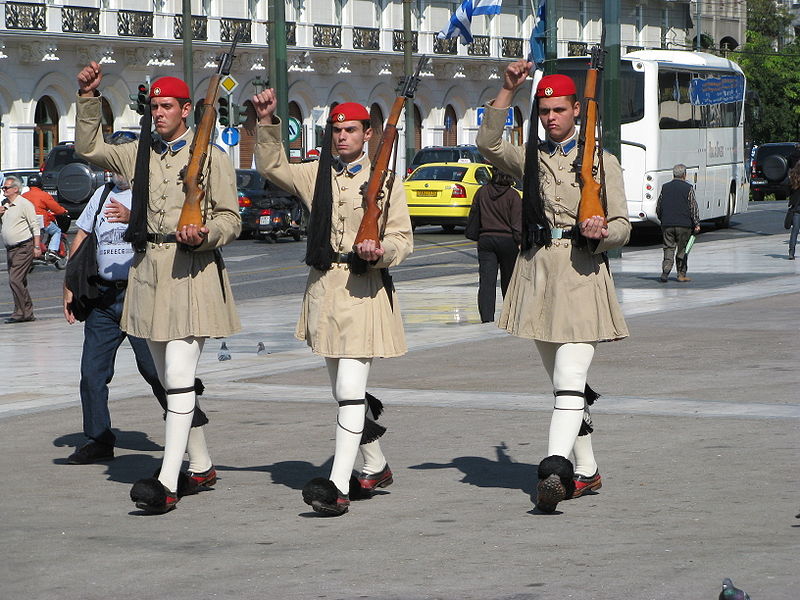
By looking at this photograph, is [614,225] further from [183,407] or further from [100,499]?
[100,499]

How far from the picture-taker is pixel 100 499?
7605 mm

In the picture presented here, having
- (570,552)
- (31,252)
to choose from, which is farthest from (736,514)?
(31,252)

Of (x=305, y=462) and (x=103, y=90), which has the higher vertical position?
(x=103, y=90)

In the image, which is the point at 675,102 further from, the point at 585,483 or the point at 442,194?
the point at 585,483

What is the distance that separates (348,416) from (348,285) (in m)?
0.58

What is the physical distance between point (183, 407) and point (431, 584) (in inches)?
78.4

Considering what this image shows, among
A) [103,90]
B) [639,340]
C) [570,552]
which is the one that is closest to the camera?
[570,552]

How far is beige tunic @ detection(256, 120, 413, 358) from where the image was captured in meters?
7.19

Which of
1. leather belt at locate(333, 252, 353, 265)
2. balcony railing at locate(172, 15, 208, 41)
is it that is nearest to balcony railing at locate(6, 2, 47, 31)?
balcony railing at locate(172, 15, 208, 41)

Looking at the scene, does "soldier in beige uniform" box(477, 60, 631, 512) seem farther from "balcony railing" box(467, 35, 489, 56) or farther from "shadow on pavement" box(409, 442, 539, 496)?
"balcony railing" box(467, 35, 489, 56)

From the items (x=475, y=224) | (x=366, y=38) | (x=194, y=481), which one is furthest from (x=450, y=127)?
(x=194, y=481)

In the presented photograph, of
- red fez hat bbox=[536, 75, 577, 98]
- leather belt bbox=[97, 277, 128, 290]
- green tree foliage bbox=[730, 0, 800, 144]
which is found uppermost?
green tree foliage bbox=[730, 0, 800, 144]

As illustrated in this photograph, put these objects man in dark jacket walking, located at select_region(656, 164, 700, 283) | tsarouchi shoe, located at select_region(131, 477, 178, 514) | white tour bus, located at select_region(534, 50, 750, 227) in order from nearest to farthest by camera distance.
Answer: tsarouchi shoe, located at select_region(131, 477, 178, 514)
man in dark jacket walking, located at select_region(656, 164, 700, 283)
white tour bus, located at select_region(534, 50, 750, 227)

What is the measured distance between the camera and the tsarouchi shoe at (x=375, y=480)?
7.50 meters
